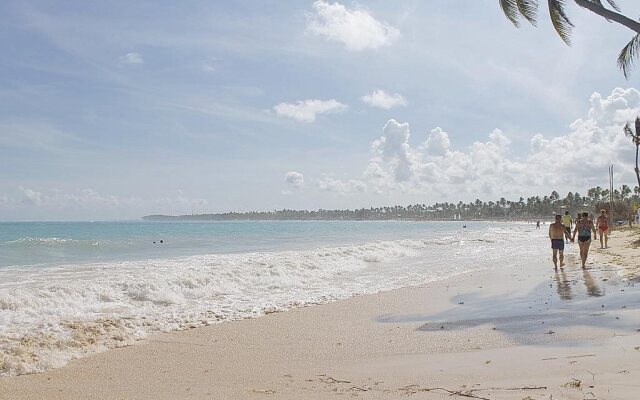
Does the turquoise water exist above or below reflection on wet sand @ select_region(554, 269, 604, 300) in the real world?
below

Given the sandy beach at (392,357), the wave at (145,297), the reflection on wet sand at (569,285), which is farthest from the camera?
the reflection on wet sand at (569,285)

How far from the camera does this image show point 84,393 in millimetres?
5191

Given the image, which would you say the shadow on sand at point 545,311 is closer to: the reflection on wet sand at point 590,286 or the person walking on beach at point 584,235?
the reflection on wet sand at point 590,286

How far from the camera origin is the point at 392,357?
6.18 metres

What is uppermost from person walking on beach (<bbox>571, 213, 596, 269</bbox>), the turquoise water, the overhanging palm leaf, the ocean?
the overhanging palm leaf

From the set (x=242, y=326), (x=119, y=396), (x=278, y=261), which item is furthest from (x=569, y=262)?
(x=119, y=396)

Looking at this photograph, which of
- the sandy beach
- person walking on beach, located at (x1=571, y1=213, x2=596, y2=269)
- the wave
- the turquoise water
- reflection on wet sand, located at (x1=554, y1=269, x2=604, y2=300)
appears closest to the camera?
the sandy beach

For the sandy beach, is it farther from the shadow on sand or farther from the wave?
the wave

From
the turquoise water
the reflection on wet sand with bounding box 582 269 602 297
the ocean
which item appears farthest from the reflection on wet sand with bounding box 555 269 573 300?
the turquoise water

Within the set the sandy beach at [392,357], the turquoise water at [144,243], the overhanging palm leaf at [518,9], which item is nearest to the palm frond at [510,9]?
the overhanging palm leaf at [518,9]

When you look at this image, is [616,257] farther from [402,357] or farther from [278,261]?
[402,357]

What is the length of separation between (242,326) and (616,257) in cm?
1524

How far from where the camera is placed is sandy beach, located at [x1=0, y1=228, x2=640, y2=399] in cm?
477

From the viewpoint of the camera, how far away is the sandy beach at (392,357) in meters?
4.77
